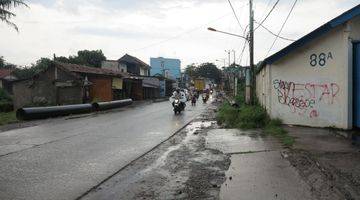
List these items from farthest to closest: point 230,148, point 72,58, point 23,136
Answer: point 72,58, point 23,136, point 230,148

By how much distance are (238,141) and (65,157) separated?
17.3 ft

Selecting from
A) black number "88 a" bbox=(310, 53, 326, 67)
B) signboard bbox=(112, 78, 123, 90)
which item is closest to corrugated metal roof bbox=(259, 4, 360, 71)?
black number "88 a" bbox=(310, 53, 326, 67)

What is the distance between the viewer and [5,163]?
1055cm

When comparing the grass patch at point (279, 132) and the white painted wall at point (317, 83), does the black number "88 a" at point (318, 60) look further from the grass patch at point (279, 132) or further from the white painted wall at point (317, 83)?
the grass patch at point (279, 132)

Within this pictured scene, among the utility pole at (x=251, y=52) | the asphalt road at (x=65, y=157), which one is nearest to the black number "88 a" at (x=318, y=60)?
the asphalt road at (x=65, y=157)

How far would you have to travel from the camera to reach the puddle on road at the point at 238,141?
491 inches

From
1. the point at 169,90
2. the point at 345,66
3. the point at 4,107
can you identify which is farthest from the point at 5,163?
the point at 169,90

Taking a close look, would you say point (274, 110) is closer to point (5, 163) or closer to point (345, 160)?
point (345, 160)

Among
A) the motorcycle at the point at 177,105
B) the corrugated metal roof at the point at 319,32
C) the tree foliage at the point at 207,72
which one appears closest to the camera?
the corrugated metal roof at the point at 319,32

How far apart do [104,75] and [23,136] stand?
104 ft

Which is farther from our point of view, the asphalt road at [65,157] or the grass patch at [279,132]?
the grass patch at [279,132]

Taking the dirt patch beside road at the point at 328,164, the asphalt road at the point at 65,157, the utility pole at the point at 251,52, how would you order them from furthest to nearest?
the utility pole at the point at 251,52 < the asphalt road at the point at 65,157 < the dirt patch beside road at the point at 328,164

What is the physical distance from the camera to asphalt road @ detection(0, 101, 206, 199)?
8.12m

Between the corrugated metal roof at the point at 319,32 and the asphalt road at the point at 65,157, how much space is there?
16.4 feet
